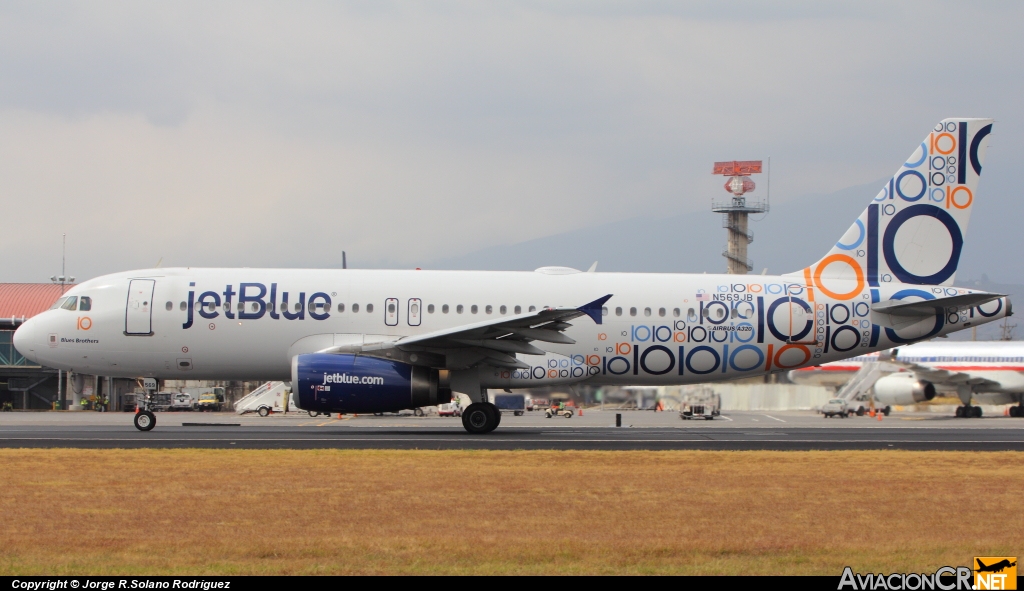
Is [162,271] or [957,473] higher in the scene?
[162,271]

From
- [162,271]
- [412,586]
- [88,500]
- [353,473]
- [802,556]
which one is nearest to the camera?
[412,586]

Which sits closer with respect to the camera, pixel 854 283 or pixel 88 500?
pixel 88 500

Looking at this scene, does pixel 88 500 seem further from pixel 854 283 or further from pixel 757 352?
pixel 854 283

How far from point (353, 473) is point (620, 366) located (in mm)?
11448

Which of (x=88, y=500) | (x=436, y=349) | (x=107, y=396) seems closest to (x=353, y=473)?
(x=88, y=500)

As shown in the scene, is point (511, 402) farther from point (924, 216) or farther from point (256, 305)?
point (256, 305)

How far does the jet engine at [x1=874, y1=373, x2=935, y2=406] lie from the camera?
47469mm

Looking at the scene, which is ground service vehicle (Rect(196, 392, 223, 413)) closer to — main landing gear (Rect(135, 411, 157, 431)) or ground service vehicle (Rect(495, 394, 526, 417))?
ground service vehicle (Rect(495, 394, 526, 417))

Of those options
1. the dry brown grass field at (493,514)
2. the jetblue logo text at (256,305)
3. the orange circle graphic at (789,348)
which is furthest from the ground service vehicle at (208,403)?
the dry brown grass field at (493,514)

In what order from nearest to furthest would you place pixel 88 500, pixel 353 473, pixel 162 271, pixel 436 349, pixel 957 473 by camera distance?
1. pixel 88 500
2. pixel 353 473
3. pixel 957 473
4. pixel 436 349
5. pixel 162 271

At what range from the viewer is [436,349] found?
75.8ft

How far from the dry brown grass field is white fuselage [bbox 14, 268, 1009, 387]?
712cm

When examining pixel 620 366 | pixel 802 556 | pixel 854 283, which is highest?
pixel 854 283

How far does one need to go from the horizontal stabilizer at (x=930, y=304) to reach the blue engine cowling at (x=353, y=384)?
11.6 meters
